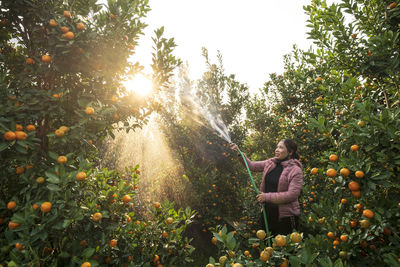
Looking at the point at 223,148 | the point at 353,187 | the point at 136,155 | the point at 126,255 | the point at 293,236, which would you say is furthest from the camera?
the point at 223,148

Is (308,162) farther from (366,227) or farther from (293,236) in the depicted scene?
(293,236)

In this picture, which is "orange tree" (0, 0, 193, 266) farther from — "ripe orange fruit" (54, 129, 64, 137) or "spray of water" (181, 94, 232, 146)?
"spray of water" (181, 94, 232, 146)

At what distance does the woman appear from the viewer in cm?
264

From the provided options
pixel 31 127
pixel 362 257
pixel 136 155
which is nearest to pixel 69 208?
pixel 31 127

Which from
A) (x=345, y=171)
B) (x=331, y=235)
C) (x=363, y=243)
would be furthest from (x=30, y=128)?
(x=363, y=243)

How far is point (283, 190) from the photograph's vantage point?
276cm

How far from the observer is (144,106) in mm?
2295

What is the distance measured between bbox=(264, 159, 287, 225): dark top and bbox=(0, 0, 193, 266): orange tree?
4.26 ft

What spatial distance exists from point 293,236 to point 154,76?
2.01 m

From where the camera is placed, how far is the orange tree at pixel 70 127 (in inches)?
57.8

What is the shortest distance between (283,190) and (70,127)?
260cm

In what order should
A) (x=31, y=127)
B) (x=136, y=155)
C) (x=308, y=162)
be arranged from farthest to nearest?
(x=136, y=155), (x=308, y=162), (x=31, y=127)

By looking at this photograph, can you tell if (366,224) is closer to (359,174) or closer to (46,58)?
(359,174)

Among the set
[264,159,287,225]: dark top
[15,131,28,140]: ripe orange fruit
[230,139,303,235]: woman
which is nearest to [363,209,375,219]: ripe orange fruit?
[230,139,303,235]: woman
